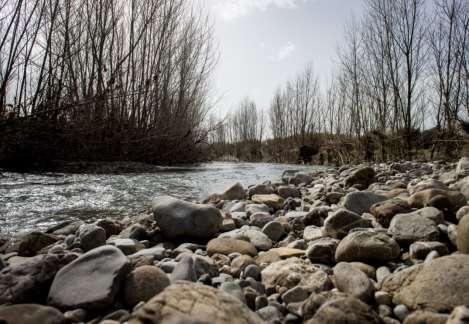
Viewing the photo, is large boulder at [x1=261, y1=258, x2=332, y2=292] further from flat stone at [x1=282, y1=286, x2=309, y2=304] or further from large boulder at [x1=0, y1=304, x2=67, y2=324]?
large boulder at [x1=0, y1=304, x2=67, y2=324]

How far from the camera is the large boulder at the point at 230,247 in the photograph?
1745mm

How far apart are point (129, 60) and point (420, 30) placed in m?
7.50

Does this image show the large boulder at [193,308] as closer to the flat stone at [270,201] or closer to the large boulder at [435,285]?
the large boulder at [435,285]

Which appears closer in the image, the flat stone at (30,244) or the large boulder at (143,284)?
the large boulder at (143,284)

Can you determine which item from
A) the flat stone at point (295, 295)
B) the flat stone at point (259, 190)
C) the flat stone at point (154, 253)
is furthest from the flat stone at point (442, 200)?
the flat stone at point (259, 190)

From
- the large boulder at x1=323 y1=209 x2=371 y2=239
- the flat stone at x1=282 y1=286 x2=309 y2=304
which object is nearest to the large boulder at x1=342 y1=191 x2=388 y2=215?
the large boulder at x1=323 y1=209 x2=371 y2=239

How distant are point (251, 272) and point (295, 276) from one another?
0.20m

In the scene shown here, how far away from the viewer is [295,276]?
1305 millimetres

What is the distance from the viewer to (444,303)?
1.00m

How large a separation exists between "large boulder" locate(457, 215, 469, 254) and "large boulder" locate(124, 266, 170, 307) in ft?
3.70

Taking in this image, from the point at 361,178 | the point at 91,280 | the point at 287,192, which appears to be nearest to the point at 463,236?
the point at 91,280

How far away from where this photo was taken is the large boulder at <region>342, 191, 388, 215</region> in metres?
2.31

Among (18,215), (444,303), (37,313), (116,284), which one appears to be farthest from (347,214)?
(18,215)

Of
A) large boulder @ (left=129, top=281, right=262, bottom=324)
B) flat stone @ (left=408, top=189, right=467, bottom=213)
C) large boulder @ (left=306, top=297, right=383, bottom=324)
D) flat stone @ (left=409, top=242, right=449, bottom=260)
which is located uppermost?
flat stone @ (left=408, top=189, right=467, bottom=213)
